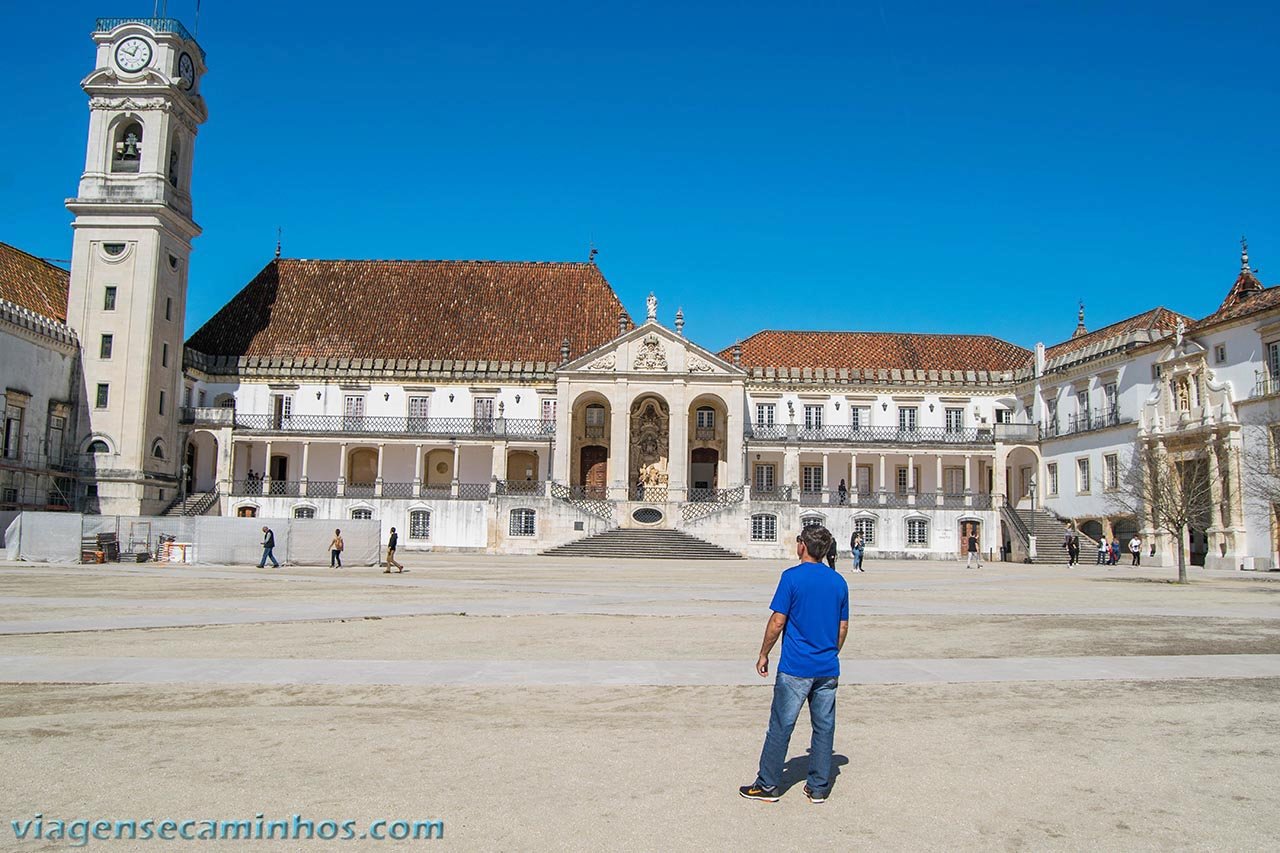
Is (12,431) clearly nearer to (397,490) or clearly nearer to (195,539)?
(195,539)

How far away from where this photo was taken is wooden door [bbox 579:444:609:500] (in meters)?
51.1

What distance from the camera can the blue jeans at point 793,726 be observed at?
603cm

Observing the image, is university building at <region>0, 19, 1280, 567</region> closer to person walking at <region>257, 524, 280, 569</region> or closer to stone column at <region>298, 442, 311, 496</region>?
stone column at <region>298, 442, 311, 496</region>

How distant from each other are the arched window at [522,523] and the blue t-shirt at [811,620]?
126 ft

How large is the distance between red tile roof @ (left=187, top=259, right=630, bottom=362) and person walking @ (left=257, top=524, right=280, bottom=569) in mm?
23999

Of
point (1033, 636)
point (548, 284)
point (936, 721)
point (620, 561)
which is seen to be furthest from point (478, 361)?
point (936, 721)

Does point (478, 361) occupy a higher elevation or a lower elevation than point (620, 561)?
higher

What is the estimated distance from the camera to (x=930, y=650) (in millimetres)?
12625

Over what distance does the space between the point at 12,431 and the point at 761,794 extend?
42942mm

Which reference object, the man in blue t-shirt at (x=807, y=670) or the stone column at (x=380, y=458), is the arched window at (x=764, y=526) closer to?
the stone column at (x=380, y=458)

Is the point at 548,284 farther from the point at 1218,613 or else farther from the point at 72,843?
the point at 72,843

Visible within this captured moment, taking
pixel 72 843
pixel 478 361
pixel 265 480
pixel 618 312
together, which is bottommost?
pixel 72 843

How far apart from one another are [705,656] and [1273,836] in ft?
23.2

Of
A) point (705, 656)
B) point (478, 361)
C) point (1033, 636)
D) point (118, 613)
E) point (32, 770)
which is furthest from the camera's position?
point (478, 361)
